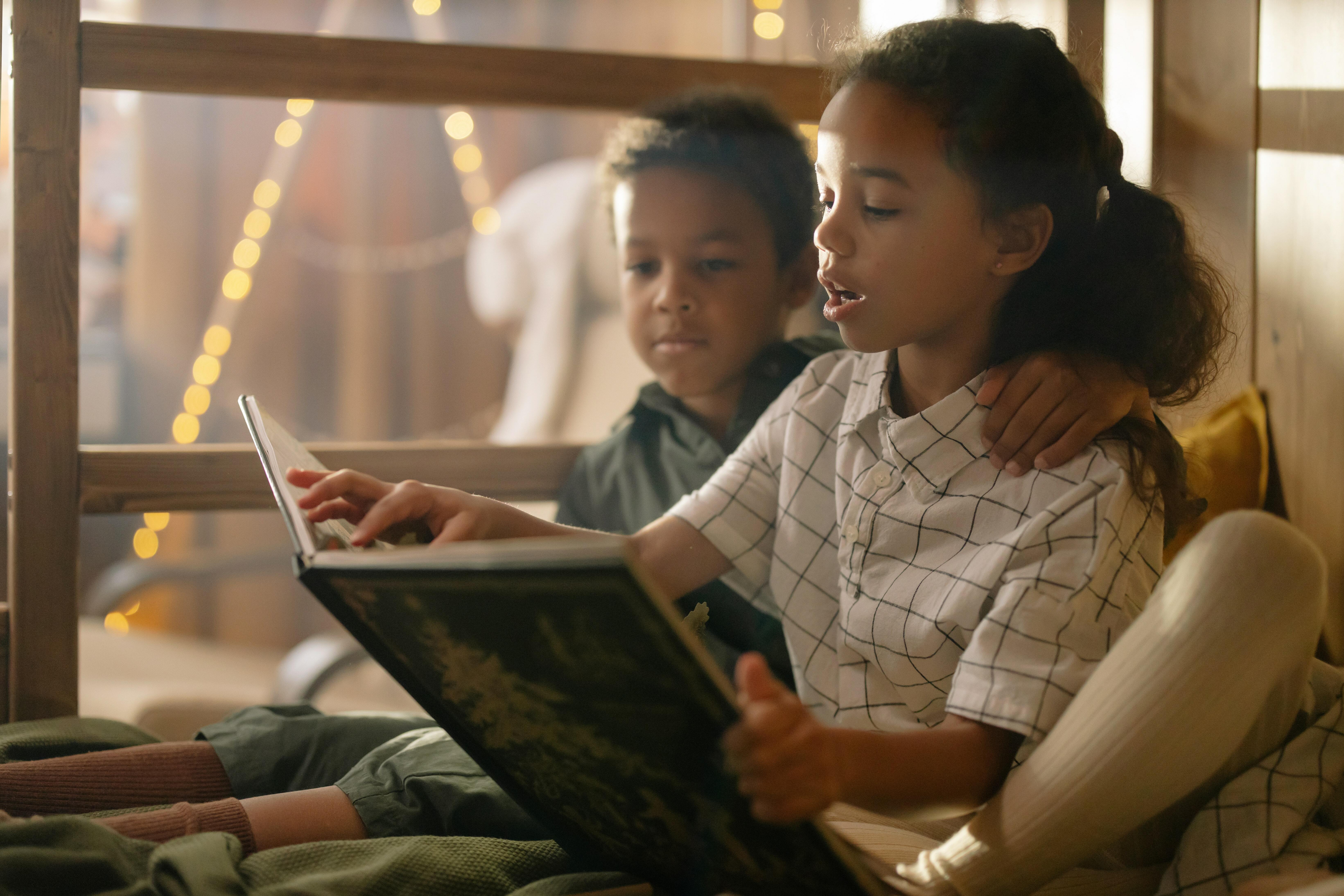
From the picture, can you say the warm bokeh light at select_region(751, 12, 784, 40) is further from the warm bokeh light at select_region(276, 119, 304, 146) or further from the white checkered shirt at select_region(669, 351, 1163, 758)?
the white checkered shirt at select_region(669, 351, 1163, 758)

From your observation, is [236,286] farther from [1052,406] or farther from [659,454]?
[1052,406]

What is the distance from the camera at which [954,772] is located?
0.60 m

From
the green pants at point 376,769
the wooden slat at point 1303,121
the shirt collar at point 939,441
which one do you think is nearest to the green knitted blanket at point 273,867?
the green pants at point 376,769

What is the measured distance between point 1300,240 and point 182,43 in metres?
1.08

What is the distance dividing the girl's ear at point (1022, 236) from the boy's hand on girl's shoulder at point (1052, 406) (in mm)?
67

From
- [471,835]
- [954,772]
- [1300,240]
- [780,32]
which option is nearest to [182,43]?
[471,835]

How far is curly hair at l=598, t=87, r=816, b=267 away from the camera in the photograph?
3.65 ft

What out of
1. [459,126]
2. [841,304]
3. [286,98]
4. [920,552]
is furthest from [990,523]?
[459,126]

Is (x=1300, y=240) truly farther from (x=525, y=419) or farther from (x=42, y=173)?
(x=525, y=419)

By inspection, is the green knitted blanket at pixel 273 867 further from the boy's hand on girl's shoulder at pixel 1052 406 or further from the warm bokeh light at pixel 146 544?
the warm bokeh light at pixel 146 544

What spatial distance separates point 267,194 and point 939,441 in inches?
80.3

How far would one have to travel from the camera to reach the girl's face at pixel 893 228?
0.72 m

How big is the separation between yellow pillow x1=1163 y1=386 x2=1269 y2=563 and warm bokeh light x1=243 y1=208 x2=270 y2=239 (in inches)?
78.5


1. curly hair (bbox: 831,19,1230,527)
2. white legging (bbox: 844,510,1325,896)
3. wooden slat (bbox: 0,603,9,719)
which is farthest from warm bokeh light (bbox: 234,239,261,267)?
white legging (bbox: 844,510,1325,896)
